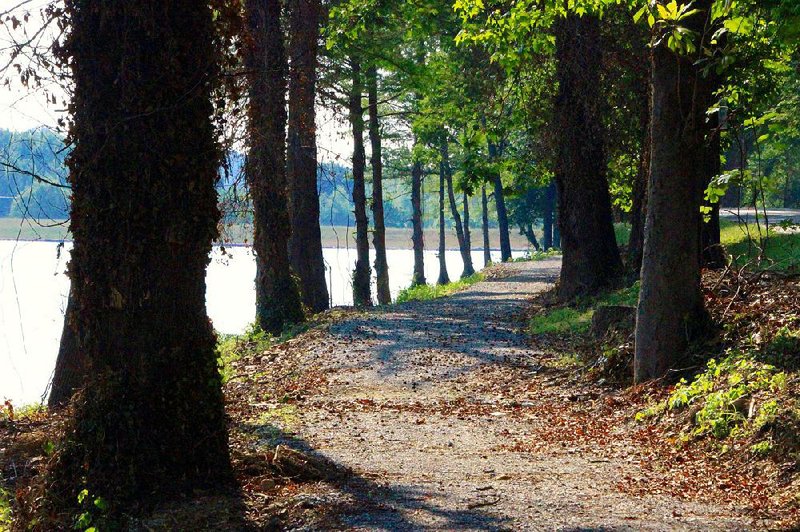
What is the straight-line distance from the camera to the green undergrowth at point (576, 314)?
15797mm

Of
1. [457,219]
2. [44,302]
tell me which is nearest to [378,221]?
[44,302]

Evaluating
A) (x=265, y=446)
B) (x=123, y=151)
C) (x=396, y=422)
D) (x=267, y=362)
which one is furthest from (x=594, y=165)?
(x=123, y=151)

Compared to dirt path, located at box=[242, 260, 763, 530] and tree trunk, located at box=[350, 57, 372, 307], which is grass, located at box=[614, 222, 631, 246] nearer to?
tree trunk, located at box=[350, 57, 372, 307]

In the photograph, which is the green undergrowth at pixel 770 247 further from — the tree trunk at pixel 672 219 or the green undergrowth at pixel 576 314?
the tree trunk at pixel 672 219

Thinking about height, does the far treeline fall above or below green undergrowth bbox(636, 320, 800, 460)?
above

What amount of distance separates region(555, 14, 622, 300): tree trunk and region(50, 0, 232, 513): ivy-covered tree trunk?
39.0 ft

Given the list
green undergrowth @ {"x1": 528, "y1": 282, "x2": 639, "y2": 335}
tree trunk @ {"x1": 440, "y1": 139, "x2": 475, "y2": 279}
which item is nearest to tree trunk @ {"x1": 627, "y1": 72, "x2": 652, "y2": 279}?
green undergrowth @ {"x1": 528, "y1": 282, "x2": 639, "y2": 335}

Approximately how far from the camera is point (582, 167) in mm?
17953

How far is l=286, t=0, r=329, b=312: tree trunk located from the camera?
1894 centimetres

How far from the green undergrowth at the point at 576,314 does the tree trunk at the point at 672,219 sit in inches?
195

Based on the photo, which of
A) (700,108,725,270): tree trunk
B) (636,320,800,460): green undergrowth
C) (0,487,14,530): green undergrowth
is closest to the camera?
(0,487,14,530): green undergrowth

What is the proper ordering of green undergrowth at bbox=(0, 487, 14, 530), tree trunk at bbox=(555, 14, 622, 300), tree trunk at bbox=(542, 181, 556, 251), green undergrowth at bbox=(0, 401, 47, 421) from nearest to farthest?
green undergrowth at bbox=(0, 487, 14, 530)
green undergrowth at bbox=(0, 401, 47, 421)
tree trunk at bbox=(555, 14, 622, 300)
tree trunk at bbox=(542, 181, 556, 251)

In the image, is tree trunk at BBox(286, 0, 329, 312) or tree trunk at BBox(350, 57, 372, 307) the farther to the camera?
tree trunk at BBox(350, 57, 372, 307)

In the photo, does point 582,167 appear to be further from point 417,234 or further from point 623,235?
point 417,234
